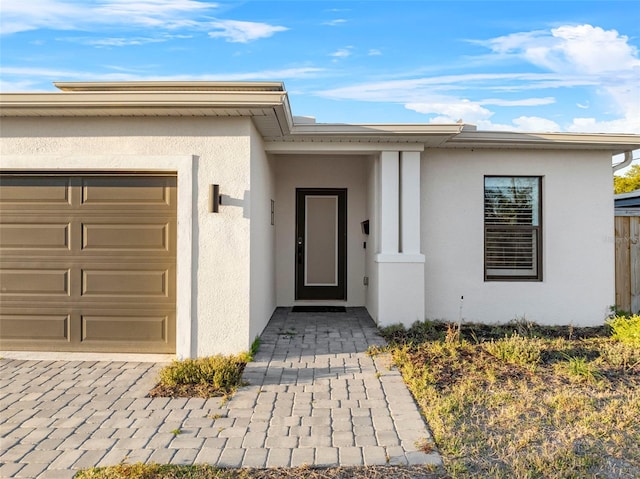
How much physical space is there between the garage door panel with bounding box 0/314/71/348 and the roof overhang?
8.09 feet

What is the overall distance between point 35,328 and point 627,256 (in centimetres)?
916

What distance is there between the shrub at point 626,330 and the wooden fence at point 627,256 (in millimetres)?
1041

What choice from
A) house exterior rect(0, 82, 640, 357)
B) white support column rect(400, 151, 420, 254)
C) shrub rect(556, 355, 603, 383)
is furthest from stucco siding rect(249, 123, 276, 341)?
shrub rect(556, 355, 603, 383)

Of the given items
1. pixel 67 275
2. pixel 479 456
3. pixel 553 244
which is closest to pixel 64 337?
pixel 67 275

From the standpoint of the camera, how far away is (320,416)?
3385mm

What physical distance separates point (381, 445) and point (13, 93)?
5232mm

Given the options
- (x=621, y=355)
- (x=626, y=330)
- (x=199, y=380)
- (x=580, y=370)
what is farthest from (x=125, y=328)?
(x=626, y=330)

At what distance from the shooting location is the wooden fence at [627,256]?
7137 mm

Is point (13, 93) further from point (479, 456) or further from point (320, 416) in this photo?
point (479, 456)

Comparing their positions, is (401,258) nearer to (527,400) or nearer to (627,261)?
(527,400)

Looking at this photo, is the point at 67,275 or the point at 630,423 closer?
the point at 630,423

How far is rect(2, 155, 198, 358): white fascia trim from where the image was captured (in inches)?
193

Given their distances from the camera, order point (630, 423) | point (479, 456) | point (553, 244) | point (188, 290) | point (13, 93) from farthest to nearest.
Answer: point (553, 244) → point (188, 290) → point (13, 93) → point (630, 423) → point (479, 456)

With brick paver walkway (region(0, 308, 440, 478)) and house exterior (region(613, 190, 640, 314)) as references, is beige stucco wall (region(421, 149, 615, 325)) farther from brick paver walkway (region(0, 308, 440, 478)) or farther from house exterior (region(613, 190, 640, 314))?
brick paver walkway (region(0, 308, 440, 478))
